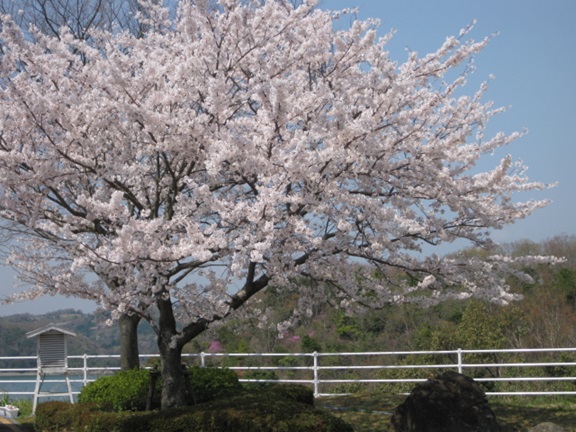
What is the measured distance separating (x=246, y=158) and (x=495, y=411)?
630cm

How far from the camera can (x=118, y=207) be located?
26.1ft

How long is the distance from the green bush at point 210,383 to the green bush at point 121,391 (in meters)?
0.61

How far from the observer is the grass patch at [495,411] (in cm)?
1043

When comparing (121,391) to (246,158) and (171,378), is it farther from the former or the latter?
(246,158)

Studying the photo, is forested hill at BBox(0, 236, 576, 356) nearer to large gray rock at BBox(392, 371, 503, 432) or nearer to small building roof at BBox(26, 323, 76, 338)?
small building roof at BBox(26, 323, 76, 338)

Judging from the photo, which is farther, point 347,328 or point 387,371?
point 347,328

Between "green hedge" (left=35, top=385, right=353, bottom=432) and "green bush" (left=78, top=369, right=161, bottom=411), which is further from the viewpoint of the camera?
"green bush" (left=78, top=369, right=161, bottom=411)

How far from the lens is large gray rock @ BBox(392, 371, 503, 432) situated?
359 inches

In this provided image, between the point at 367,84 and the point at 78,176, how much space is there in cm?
403

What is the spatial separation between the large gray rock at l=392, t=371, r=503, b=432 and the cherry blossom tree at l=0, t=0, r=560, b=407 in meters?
1.21

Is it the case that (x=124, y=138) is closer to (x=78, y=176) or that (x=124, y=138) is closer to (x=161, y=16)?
(x=78, y=176)

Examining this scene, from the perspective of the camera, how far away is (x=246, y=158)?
8.30 metres

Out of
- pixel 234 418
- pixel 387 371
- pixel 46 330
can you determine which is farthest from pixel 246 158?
pixel 387 371

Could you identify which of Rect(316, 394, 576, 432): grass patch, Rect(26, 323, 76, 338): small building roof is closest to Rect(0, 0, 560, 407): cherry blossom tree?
Rect(316, 394, 576, 432): grass patch
